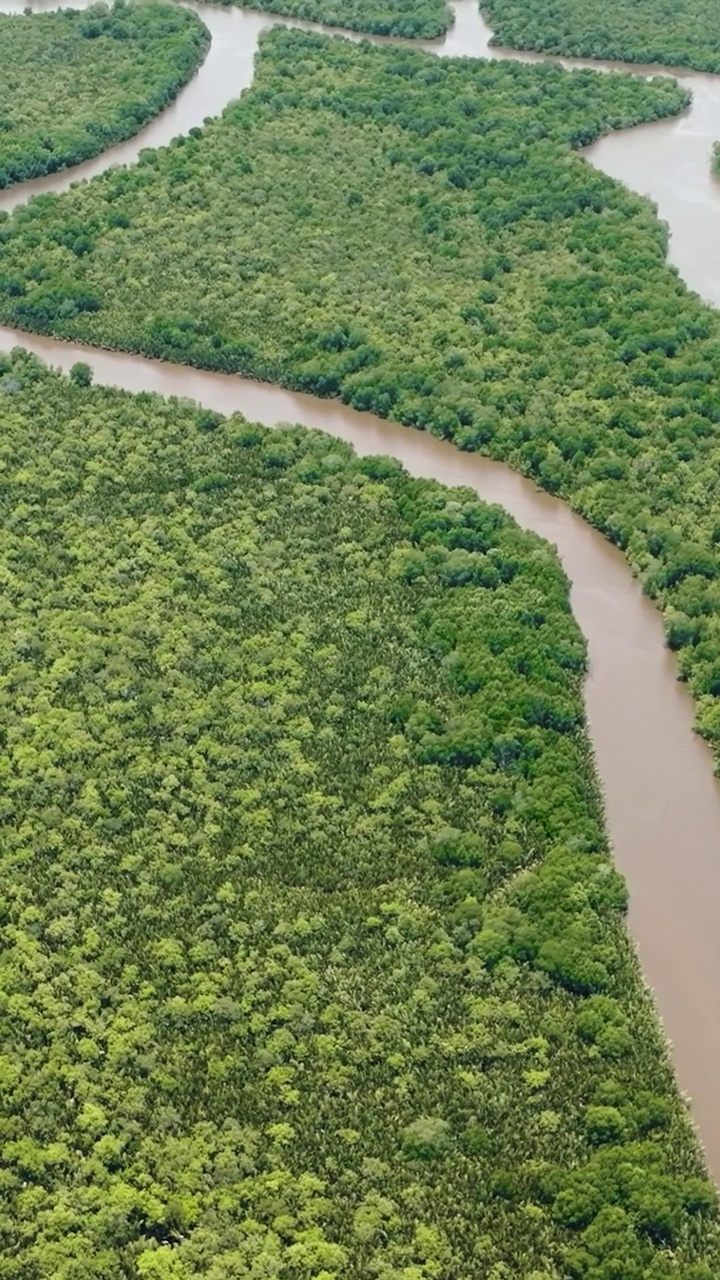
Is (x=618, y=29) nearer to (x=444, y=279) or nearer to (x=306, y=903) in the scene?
(x=444, y=279)

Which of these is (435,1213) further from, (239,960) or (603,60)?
(603,60)

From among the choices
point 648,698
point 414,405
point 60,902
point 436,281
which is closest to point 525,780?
point 648,698

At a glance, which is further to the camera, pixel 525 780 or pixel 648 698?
pixel 648 698

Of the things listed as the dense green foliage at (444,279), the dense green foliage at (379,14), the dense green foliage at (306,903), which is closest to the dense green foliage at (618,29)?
the dense green foliage at (379,14)

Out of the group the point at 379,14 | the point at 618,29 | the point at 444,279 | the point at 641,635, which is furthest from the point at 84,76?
the point at 641,635

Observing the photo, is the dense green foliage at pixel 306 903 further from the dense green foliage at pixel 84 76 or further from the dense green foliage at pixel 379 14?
the dense green foliage at pixel 379 14
